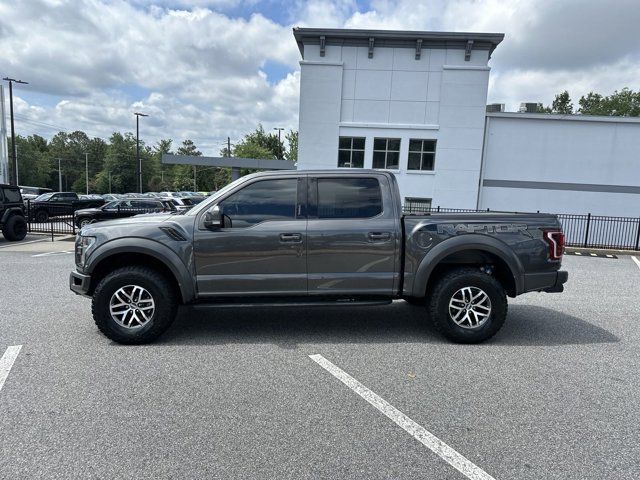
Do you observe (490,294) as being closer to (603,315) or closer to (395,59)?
(603,315)

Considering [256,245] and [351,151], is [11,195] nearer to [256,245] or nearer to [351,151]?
[256,245]

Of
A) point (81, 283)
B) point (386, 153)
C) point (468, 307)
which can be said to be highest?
point (386, 153)

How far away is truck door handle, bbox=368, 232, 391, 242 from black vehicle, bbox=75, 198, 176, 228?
13.8 meters

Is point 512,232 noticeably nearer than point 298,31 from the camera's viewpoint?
Yes

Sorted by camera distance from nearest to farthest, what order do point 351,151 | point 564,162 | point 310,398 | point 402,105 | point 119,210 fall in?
point 310,398 → point 119,210 → point 564,162 → point 402,105 → point 351,151

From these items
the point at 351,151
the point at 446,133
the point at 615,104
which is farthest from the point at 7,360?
the point at 615,104

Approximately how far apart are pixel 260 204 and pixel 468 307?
8.61 ft

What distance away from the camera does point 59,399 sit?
342 cm

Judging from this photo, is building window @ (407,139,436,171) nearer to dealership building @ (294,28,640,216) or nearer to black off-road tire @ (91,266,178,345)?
dealership building @ (294,28,640,216)

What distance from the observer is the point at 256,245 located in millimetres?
4605

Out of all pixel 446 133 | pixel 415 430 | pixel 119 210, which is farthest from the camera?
pixel 446 133

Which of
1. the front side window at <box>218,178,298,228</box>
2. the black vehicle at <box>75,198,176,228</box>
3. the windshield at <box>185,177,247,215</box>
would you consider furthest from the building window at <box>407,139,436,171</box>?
the windshield at <box>185,177,247,215</box>

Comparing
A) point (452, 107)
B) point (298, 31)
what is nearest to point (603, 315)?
point (452, 107)

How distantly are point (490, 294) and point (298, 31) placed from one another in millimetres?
21105
